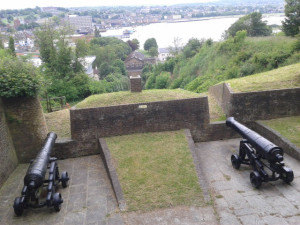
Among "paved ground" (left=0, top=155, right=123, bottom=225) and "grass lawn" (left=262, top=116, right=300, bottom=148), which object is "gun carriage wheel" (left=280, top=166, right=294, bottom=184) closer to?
"grass lawn" (left=262, top=116, right=300, bottom=148)

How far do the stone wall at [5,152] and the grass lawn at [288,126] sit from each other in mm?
8368

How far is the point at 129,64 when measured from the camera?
198 feet

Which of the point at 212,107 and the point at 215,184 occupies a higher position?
the point at 212,107

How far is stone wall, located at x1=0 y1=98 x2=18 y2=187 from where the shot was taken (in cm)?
691

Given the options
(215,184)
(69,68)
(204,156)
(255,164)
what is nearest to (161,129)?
(204,156)

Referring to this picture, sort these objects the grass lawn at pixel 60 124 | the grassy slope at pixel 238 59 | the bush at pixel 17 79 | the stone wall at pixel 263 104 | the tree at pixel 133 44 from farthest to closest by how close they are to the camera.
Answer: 1. the tree at pixel 133 44
2. the grassy slope at pixel 238 59
3. the stone wall at pixel 263 104
4. the grass lawn at pixel 60 124
5. the bush at pixel 17 79

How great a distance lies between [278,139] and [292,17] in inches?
631

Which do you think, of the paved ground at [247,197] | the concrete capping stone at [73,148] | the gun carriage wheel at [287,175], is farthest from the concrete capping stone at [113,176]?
the gun carriage wheel at [287,175]

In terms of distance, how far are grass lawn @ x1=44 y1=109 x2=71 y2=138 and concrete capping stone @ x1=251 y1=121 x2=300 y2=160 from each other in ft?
A: 21.8

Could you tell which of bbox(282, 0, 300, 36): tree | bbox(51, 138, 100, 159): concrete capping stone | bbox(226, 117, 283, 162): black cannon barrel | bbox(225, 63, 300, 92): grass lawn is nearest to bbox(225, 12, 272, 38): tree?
bbox(282, 0, 300, 36): tree

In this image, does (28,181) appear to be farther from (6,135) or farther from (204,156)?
(204,156)

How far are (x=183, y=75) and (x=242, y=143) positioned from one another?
2160 cm

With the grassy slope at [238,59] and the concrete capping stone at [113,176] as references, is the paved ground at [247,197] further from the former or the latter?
the grassy slope at [238,59]

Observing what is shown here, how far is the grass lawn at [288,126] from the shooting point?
25.5 ft
